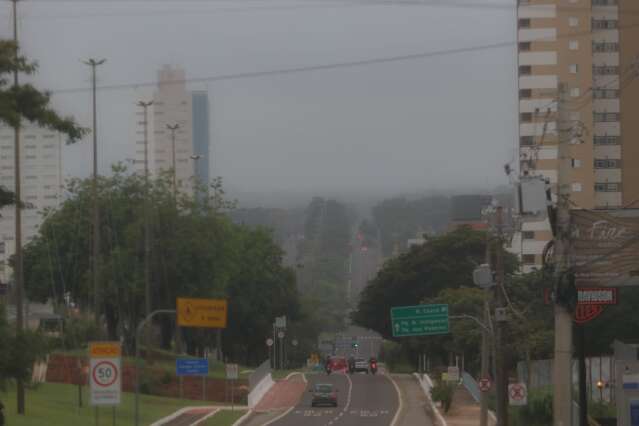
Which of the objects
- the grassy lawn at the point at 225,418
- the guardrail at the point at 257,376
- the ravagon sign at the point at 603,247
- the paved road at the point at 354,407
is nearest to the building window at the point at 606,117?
the paved road at the point at 354,407

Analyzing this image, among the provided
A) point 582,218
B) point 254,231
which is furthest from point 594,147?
point 582,218

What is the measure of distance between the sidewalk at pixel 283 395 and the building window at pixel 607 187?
1148 inches

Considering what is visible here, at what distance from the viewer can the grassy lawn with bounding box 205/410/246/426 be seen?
53050 millimetres

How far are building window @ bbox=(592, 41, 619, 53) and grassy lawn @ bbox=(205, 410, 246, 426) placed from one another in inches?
1918

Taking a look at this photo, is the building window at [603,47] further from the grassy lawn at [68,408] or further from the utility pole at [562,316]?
the utility pole at [562,316]

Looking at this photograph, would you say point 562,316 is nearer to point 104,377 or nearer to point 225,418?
point 104,377

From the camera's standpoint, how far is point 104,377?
27438 mm

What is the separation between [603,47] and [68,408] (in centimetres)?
5949

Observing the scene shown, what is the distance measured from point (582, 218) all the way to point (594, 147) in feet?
222

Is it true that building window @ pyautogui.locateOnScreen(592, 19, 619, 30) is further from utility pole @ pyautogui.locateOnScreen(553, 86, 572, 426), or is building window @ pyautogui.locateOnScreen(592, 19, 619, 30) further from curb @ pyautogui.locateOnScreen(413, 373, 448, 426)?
utility pole @ pyautogui.locateOnScreen(553, 86, 572, 426)

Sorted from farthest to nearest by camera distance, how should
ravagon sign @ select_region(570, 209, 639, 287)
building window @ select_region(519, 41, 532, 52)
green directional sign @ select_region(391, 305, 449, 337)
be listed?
building window @ select_region(519, 41, 532, 52)
green directional sign @ select_region(391, 305, 449, 337)
ravagon sign @ select_region(570, 209, 639, 287)

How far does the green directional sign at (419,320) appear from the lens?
44.7 m

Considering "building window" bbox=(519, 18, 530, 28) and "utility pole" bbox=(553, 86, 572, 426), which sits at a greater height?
"building window" bbox=(519, 18, 530, 28)

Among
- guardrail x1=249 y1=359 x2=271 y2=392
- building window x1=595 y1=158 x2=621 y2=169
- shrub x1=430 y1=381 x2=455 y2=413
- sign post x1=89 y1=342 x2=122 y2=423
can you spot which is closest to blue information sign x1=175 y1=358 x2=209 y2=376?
shrub x1=430 y1=381 x2=455 y2=413
